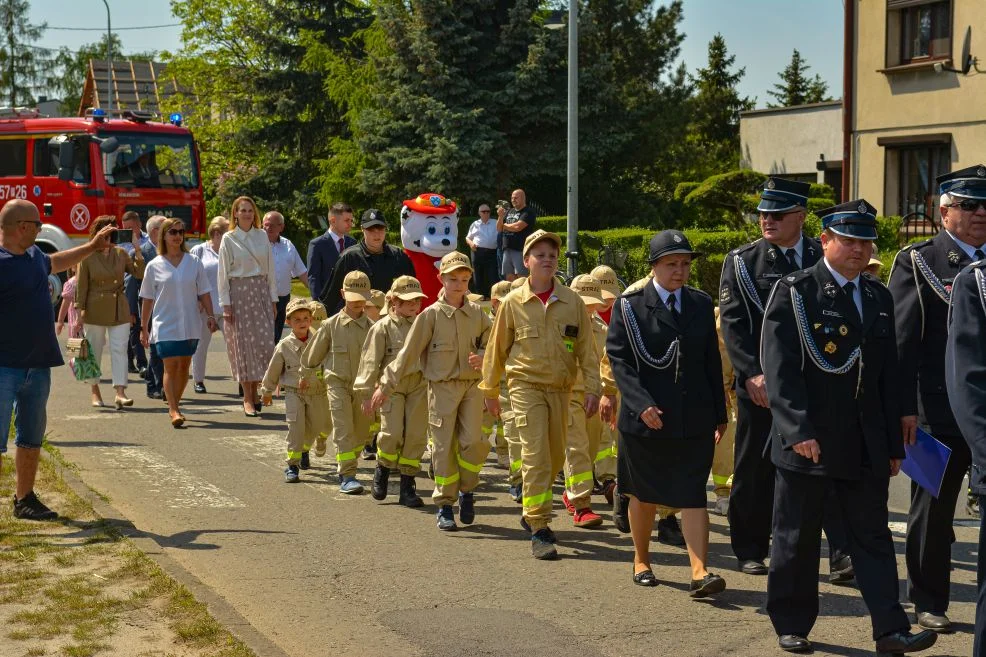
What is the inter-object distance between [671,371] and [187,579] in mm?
2775

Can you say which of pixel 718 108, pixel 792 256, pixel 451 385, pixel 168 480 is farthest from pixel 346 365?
pixel 718 108

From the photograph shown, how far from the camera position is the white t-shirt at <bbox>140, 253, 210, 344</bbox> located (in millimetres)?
12711

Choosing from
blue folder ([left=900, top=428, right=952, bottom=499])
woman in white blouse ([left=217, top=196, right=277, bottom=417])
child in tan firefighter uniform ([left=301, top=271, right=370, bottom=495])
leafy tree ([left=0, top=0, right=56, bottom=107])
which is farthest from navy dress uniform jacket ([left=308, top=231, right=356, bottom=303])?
leafy tree ([left=0, top=0, right=56, bottom=107])

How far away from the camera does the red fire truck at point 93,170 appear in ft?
82.6

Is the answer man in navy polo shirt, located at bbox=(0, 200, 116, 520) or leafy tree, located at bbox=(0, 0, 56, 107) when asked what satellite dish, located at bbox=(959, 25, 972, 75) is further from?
leafy tree, located at bbox=(0, 0, 56, 107)

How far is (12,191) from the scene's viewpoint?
25.9 meters

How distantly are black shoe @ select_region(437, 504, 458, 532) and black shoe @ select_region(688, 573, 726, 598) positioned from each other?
84.7 inches

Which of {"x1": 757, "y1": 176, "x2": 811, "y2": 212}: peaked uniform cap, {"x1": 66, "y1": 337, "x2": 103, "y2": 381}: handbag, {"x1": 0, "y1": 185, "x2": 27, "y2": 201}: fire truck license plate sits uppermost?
{"x1": 0, "y1": 185, "x2": 27, "y2": 201}: fire truck license plate

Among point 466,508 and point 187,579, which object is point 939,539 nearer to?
point 466,508

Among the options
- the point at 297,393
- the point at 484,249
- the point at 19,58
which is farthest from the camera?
the point at 19,58

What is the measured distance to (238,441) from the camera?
11906mm

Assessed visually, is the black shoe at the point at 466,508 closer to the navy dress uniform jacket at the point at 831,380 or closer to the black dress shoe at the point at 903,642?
the navy dress uniform jacket at the point at 831,380

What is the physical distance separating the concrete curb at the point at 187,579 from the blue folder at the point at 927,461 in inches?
118

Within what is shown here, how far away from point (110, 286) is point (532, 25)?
20.7 metres
